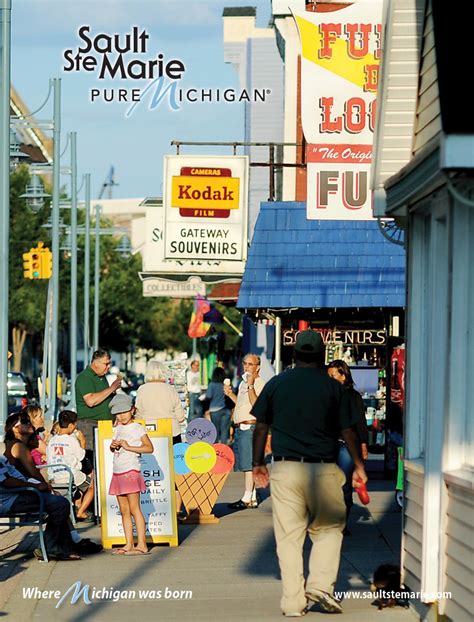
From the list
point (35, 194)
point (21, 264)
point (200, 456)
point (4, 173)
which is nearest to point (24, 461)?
point (200, 456)

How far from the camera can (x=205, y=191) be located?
23.0m

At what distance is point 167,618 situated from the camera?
923cm

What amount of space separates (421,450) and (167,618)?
214 cm

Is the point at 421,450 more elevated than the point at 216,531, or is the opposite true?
the point at 421,450

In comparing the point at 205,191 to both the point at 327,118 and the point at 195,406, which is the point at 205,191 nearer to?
the point at 327,118

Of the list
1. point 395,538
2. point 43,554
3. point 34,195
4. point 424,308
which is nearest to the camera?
point 424,308

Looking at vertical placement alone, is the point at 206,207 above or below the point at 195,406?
above

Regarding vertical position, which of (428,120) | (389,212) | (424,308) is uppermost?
(428,120)

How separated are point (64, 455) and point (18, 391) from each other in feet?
80.7

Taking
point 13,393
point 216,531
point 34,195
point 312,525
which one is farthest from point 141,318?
point 312,525

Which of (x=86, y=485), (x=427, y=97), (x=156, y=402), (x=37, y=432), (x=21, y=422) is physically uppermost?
(x=427, y=97)

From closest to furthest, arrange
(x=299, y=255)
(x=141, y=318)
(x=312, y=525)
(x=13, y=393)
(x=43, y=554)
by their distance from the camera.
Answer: (x=312, y=525), (x=43, y=554), (x=299, y=255), (x=13, y=393), (x=141, y=318)

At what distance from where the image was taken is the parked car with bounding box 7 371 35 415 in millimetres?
35906

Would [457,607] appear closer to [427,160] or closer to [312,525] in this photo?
[312,525]
